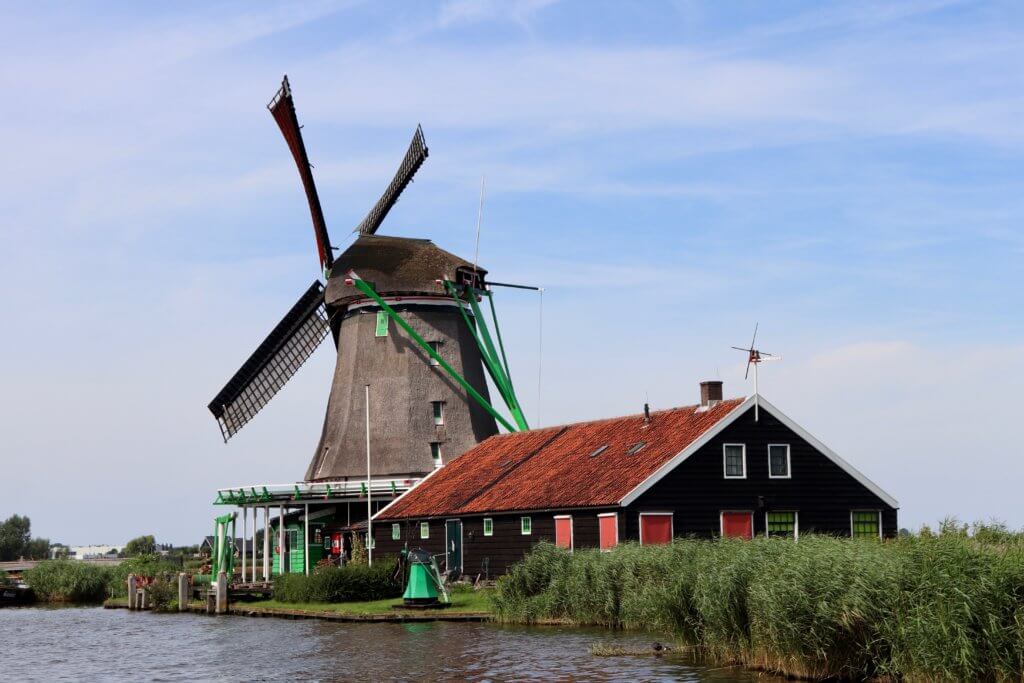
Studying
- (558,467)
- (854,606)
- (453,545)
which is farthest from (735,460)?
(854,606)

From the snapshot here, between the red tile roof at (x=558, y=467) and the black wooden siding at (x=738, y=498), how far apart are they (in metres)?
0.48

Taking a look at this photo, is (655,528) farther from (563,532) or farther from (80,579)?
(80,579)

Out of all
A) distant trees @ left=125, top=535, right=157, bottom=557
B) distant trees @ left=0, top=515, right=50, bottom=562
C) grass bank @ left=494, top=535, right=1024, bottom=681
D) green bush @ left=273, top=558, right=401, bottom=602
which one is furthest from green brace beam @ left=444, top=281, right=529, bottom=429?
distant trees @ left=125, top=535, right=157, bottom=557

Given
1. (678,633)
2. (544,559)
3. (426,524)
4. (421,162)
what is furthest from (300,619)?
(421,162)

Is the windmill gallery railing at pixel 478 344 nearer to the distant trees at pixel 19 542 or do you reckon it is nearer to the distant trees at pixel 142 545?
the distant trees at pixel 19 542

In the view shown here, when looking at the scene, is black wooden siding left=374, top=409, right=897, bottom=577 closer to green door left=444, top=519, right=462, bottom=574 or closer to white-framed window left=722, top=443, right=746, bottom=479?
white-framed window left=722, top=443, right=746, bottom=479

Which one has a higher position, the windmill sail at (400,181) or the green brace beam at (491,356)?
the windmill sail at (400,181)

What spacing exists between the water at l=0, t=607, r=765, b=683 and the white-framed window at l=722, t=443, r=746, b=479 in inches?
325

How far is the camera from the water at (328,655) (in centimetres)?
2242

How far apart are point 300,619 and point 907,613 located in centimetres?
2233

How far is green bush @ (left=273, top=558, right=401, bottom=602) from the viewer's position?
1524 inches

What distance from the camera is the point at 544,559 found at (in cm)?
3025

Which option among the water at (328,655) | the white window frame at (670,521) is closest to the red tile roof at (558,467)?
the white window frame at (670,521)

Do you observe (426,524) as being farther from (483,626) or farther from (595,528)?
(483,626)
